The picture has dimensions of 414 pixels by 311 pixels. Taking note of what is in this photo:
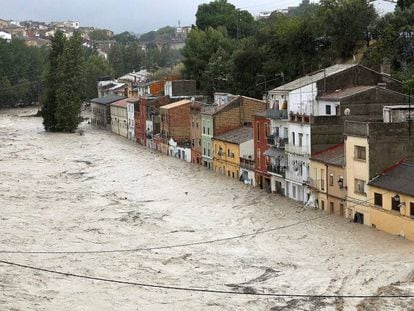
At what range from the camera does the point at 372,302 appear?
26219 mm

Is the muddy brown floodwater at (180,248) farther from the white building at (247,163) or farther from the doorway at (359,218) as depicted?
the white building at (247,163)

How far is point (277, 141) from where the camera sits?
164ft

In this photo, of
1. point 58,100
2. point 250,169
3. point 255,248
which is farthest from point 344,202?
point 58,100

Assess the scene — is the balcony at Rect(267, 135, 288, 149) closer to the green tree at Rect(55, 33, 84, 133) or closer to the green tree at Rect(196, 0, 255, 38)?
A: the green tree at Rect(55, 33, 84, 133)

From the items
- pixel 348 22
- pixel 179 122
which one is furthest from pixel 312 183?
pixel 179 122

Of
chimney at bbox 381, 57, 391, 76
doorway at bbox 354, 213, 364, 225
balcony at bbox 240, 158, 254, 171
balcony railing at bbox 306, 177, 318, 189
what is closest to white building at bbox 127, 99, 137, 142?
chimney at bbox 381, 57, 391, 76

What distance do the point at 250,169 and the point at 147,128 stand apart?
1260 inches

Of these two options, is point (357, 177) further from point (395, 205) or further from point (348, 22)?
point (348, 22)

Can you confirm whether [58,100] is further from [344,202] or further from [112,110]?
[344,202]

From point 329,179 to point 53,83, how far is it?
222ft

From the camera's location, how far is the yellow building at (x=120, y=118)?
3856 inches

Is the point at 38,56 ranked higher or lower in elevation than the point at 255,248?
higher

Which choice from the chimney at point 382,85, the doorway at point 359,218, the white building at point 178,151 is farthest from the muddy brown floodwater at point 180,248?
the chimney at point 382,85

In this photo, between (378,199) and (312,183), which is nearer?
(378,199)
